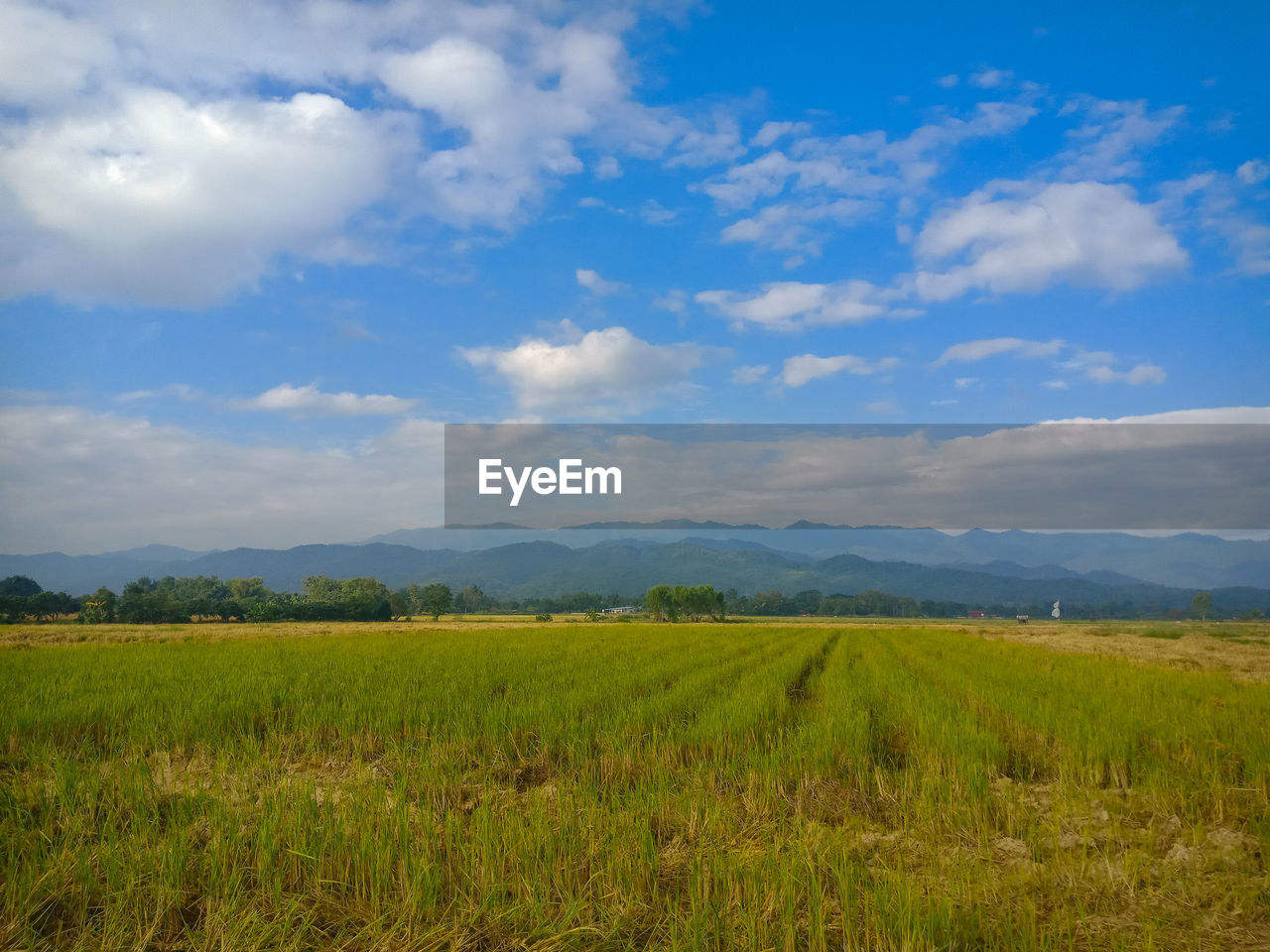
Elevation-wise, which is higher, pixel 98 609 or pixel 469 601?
pixel 98 609

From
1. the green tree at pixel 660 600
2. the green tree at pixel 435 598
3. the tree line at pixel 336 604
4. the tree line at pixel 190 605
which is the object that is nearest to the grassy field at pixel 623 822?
the tree line at pixel 190 605

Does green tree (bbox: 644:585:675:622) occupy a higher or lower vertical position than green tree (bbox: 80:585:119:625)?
lower

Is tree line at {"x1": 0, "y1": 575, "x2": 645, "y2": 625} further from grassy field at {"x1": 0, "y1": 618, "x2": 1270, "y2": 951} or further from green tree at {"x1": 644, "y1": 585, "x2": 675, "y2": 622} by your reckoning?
grassy field at {"x1": 0, "y1": 618, "x2": 1270, "y2": 951}

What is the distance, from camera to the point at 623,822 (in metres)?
4.28

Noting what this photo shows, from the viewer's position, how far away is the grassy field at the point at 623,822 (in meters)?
3.23

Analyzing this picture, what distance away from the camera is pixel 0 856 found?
379 cm

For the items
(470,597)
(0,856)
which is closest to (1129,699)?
(0,856)

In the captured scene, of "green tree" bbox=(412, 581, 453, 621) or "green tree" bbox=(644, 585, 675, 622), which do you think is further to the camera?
"green tree" bbox=(412, 581, 453, 621)

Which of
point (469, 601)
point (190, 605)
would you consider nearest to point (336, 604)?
point (190, 605)

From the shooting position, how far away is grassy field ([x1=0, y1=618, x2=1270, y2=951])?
3229 millimetres

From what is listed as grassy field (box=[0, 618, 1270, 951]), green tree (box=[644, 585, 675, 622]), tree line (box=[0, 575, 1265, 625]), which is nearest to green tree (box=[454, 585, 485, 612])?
tree line (box=[0, 575, 1265, 625])

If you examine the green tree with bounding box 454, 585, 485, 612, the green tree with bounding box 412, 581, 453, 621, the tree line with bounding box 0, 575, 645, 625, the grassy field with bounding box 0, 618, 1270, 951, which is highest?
the grassy field with bounding box 0, 618, 1270, 951

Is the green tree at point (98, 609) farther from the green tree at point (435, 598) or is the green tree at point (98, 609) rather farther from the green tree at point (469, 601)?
the green tree at point (469, 601)

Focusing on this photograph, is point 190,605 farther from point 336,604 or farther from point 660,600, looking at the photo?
point 660,600
